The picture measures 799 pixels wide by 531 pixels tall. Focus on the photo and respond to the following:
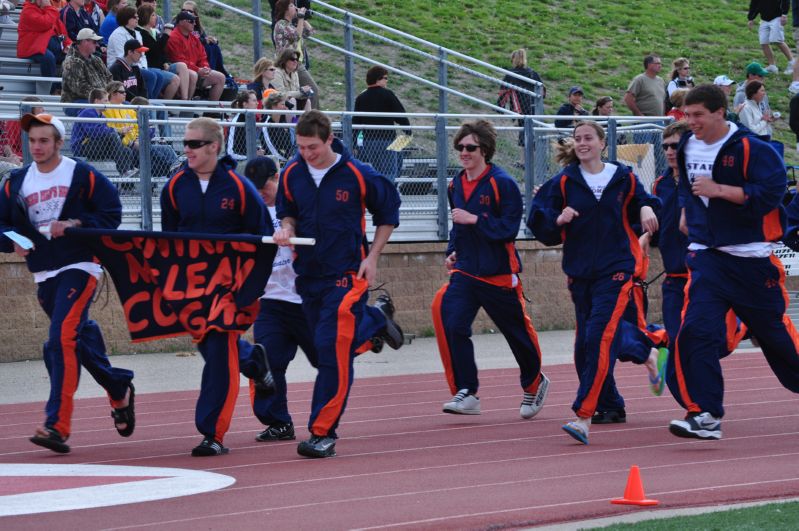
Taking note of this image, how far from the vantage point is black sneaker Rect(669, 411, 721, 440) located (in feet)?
27.6

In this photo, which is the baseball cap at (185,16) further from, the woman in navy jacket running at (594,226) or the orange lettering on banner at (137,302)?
the orange lettering on banner at (137,302)

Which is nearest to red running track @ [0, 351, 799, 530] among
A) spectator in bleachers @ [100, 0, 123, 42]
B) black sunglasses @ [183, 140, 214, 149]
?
black sunglasses @ [183, 140, 214, 149]

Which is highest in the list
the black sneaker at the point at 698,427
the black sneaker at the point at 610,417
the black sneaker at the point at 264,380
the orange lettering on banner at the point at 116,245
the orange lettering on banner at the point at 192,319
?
the orange lettering on banner at the point at 116,245

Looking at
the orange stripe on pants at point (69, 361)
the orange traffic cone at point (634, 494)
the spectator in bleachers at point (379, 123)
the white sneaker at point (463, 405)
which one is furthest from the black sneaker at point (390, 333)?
the spectator in bleachers at point (379, 123)

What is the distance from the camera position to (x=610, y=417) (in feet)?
32.6

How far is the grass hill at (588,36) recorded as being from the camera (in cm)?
2859

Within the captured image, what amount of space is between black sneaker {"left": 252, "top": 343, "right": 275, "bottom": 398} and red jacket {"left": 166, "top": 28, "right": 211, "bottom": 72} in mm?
9755

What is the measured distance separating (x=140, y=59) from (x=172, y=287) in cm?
871

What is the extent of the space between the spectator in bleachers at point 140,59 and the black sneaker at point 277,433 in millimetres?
8603

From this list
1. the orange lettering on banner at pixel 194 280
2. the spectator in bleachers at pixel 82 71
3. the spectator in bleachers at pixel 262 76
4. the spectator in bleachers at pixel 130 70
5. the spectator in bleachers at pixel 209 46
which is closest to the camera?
the orange lettering on banner at pixel 194 280

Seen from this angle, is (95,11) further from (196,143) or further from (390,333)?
(390,333)

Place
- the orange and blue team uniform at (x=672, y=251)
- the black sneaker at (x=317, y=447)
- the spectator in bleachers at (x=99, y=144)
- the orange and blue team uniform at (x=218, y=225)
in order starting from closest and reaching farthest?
1. the black sneaker at (x=317, y=447)
2. the orange and blue team uniform at (x=218, y=225)
3. the orange and blue team uniform at (x=672, y=251)
4. the spectator in bleachers at (x=99, y=144)

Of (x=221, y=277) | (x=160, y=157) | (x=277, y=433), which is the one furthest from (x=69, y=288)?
(x=160, y=157)

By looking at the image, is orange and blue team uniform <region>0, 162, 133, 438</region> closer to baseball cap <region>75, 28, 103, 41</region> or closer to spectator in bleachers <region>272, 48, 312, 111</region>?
baseball cap <region>75, 28, 103, 41</region>
